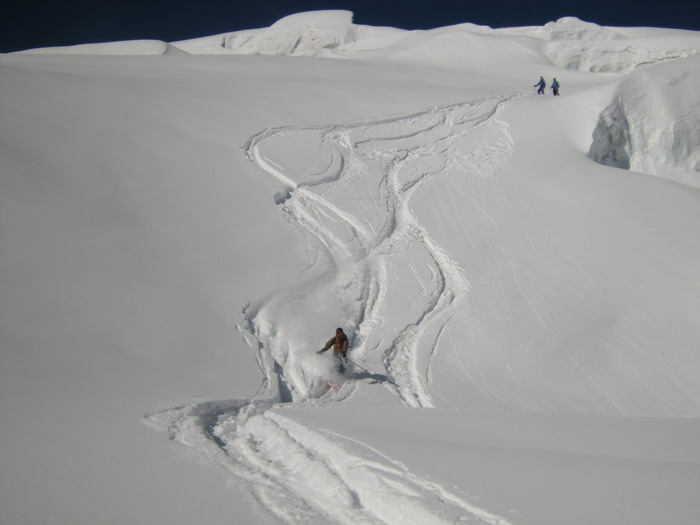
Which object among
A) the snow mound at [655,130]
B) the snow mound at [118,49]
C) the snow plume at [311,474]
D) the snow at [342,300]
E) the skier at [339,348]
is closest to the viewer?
Result: the snow plume at [311,474]

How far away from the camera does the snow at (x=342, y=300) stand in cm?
348

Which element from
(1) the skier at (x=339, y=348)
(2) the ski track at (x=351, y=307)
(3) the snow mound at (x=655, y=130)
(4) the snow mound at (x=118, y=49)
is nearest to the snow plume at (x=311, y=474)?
(2) the ski track at (x=351, y=307)

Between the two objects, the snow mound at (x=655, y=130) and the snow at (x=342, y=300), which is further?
the snow mound at (x=655, y=130)

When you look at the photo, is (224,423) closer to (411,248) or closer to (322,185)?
(411,248)

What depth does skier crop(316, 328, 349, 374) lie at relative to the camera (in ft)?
24.5

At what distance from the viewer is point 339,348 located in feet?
24.7

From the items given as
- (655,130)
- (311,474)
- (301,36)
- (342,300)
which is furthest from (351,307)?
(301,36)

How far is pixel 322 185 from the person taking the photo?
12836mm

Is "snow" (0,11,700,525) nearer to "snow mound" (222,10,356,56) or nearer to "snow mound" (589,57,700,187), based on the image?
"snow mound" (589,57,700,187)

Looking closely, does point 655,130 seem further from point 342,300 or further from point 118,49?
point 118,49

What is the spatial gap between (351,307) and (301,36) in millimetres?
43670

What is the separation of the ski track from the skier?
0.21m

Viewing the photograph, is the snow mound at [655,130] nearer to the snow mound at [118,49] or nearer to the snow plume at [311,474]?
the snow plume at [311,474]

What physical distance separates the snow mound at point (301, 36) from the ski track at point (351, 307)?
29.4m
